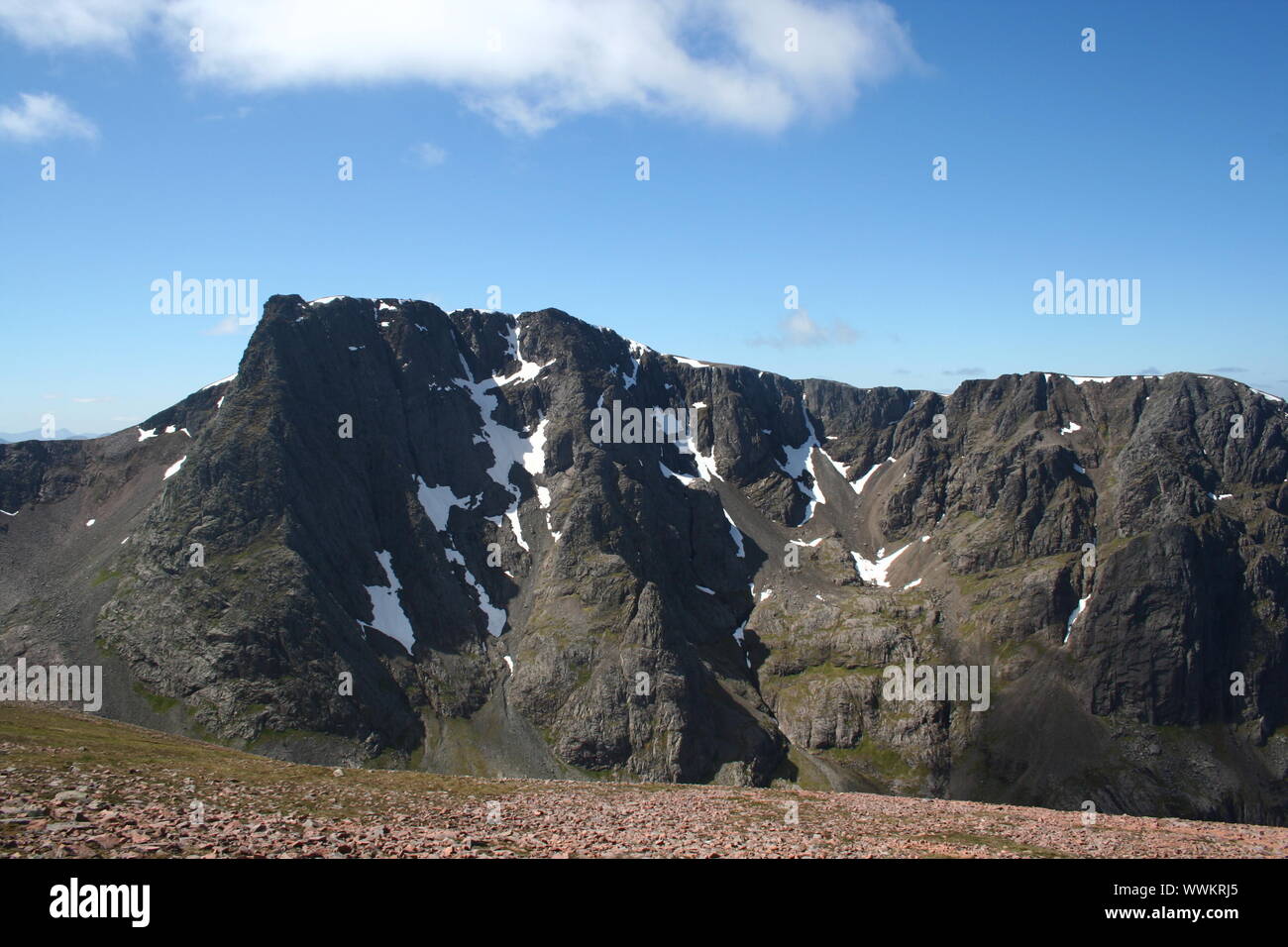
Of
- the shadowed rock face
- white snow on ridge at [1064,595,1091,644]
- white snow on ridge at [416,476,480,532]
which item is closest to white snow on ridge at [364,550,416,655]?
the shadowed rock face

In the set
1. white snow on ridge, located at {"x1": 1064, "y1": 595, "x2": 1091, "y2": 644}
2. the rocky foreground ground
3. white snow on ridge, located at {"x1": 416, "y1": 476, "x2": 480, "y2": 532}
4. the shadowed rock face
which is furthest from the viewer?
white snow on ridge, located at {"x1": 1064, "y1": 595, "x2": 1091, "y2": 644}

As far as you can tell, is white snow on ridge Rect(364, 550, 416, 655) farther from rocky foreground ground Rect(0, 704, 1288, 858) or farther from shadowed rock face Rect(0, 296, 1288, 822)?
rocky foreground ground Rect(0, 704, 1288, 858)

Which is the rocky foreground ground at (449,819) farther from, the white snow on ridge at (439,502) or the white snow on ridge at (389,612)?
the white snow on ridge at (439,502)

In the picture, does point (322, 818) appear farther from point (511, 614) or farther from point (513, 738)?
point (511, 614)

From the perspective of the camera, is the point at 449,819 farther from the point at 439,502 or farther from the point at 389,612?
the point at 439,502

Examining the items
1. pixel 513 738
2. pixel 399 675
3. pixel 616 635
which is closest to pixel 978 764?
pixel 616 635

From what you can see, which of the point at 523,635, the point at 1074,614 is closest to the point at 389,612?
the point at 523,635

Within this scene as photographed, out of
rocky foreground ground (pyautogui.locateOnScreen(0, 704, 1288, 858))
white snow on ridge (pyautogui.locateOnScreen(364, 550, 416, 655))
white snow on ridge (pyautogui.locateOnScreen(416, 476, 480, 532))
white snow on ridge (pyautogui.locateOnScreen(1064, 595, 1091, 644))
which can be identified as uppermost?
white snow on ridge (pyautogui.locateOnScreen(416, 476, 480, 532))
